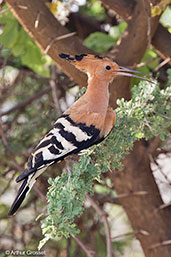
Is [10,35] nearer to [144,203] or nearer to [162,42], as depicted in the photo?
[162,42]

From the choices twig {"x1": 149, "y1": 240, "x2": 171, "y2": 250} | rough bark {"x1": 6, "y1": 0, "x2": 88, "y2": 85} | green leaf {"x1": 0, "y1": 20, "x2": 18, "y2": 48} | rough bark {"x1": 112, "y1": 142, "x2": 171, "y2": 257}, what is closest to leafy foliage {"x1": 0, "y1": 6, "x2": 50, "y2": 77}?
green leaf {"x1": 0, "y1": 20, "x2": 18, "y2": 48}

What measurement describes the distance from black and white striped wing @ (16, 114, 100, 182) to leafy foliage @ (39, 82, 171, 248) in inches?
2.1

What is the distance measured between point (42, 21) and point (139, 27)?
0.53 metres

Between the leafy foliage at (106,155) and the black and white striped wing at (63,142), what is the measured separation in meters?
0.05

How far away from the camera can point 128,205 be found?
8.93ft

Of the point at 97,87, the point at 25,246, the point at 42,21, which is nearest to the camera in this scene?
the point at 97,87

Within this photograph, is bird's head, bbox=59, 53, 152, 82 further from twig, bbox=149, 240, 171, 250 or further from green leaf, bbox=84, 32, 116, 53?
twig, bbox=149, 240, 171, 250

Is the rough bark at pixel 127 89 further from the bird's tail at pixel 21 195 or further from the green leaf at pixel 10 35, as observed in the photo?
the bird's tail at pixel 21 195

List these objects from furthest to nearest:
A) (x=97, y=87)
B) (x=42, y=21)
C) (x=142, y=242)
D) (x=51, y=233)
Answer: (x=142, y=242), (x=42, y=21), (x=97, y=87), (x=51, y=233)

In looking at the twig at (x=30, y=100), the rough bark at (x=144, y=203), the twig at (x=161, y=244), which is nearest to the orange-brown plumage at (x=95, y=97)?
the rough bark at (x=144, y=203)

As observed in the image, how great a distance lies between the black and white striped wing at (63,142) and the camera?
1.60 m

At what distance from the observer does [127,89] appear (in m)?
2.60

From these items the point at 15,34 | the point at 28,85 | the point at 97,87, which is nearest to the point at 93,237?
the point at 28,85

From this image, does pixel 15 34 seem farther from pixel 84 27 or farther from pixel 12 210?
pixel 12 210
